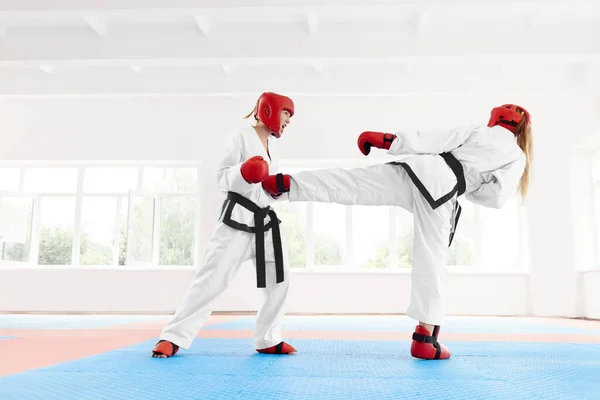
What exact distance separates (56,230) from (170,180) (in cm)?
206

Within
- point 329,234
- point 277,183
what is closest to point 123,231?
point 329,234

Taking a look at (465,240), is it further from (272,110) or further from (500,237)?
(272,110)

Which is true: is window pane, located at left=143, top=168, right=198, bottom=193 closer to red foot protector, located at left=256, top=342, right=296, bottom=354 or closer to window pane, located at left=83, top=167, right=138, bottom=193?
window pane, located at left=83, top=167, right=138, bottom=193

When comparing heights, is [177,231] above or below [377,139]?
below

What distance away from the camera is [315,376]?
6.47 ft

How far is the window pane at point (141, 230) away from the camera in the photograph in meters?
8.09

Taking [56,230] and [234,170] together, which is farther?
[56,230]

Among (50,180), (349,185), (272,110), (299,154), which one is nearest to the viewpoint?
(349,185)

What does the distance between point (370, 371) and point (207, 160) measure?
255 inches

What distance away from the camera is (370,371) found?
2.11 meters

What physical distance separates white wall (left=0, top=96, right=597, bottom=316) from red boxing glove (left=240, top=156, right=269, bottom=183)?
5.50m

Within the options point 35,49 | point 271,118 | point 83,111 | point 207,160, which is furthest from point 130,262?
point 271,118

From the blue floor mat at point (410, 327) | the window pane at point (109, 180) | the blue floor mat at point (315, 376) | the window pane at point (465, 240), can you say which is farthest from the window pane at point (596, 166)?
the window pane at point (109, 180)

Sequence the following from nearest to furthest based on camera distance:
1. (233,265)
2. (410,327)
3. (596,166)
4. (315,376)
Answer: (315,376)
(233,265)
(410,327)
(596,166)
